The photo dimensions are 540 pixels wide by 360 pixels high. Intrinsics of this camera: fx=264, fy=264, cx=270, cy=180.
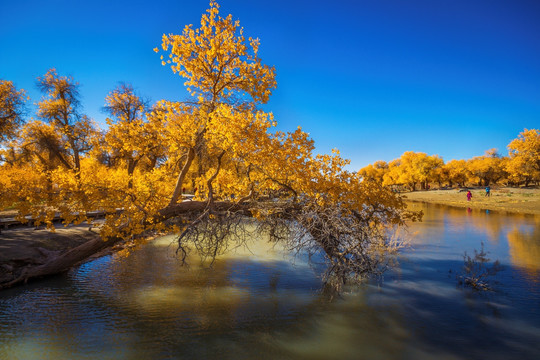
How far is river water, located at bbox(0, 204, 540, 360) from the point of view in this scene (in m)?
6.11

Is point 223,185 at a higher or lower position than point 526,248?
higher

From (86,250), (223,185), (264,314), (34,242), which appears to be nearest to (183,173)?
(223,185)

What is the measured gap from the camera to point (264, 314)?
7.68 m

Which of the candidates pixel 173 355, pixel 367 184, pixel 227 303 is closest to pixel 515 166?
pixel 367 184

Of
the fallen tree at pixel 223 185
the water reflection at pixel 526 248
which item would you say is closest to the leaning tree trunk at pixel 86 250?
the fallen tree at pixel 223 185

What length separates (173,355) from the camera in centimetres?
590

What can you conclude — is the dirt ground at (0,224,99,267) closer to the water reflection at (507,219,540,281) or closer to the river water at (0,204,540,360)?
the river water at (0,204,540,360)

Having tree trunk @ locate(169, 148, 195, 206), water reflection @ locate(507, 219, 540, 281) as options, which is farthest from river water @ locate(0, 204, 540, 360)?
tree trunk @ locate(169, 148, 195, 206)

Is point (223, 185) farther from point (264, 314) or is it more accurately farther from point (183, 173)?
point (264, 314)

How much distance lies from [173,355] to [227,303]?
8.40 ft

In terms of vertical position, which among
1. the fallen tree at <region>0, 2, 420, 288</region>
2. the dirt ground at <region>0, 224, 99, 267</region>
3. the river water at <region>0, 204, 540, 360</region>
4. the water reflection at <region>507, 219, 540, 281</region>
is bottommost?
the river water at <region>0, 204, 540, 360</region>

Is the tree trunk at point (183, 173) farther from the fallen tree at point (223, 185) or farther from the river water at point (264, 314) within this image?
the river water at point (264, 314)

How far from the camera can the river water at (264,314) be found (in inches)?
240

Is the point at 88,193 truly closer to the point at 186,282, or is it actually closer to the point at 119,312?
the point at 119,312
